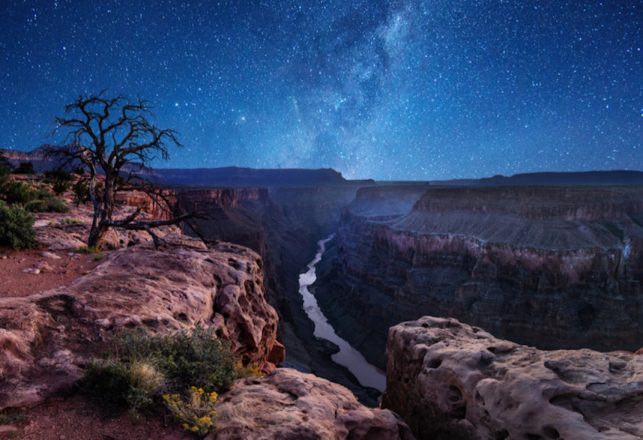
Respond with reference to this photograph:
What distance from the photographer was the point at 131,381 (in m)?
4.56

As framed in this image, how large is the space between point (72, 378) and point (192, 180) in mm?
137683

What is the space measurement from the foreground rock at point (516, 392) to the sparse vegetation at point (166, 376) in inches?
181

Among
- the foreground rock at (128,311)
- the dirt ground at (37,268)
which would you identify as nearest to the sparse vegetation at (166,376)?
the foreground rock at (128,311)

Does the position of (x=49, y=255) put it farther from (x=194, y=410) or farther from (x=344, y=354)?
(x=344, y=354)

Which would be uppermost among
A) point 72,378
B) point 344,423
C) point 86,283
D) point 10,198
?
point 10,198

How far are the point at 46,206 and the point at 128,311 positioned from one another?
524 inches

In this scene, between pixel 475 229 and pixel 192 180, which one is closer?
pixel 475 229

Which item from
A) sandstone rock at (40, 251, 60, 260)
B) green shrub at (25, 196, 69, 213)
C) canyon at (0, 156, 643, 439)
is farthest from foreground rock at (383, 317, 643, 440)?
green shrub at (25, 196, 69, 213)

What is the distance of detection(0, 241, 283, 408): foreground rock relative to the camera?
15.3 feet

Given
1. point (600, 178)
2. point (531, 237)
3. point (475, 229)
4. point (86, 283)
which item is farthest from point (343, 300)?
point (600, 178)

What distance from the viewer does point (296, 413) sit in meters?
5.02

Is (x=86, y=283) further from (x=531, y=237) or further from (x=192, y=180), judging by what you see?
(x=192, y=180)

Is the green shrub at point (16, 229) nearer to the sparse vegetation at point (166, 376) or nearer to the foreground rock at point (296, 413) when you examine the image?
the sparse vegetation at point (166, 376)

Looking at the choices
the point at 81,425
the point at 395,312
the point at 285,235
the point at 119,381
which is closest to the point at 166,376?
the point at 119,381
